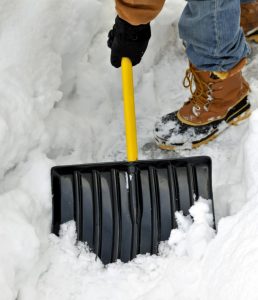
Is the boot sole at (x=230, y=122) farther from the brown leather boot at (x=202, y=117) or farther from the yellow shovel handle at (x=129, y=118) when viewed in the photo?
the yellow shovel handle at (x=129, y=118)

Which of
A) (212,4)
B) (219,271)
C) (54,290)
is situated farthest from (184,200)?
(212,4)

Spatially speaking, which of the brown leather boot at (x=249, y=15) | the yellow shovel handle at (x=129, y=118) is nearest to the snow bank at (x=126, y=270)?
the yellow shovel handle at (x=129, y=118)

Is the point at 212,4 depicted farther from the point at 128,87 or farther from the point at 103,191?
the point at 103,191

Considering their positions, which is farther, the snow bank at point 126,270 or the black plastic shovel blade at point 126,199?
the black plastic shovel blade at point 126,199

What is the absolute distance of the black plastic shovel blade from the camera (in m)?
1.40

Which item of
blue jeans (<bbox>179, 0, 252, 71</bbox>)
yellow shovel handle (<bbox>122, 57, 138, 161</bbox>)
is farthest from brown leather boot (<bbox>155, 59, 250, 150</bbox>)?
yellow shovel handle (<bbox>122, 57, 138, 161</bbox>)

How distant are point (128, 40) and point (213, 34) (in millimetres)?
270

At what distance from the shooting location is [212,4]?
4.36ft

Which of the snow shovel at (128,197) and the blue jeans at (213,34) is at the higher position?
the blue jeans at (213,34)

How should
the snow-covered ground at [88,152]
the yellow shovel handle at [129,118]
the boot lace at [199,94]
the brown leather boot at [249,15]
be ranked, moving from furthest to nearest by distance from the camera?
1. the brown leather boot at [249,15]
2. the boot lace at [199,94]
3. the yellow shovel handle at [129,118]
4. the snow-covered ground at [88,152]

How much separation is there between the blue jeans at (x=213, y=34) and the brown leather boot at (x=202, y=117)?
14 centimetres

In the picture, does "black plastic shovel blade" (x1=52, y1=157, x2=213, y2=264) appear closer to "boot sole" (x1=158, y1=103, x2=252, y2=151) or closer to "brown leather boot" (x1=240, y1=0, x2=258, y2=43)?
"boot sole" (x1=158, y1=103, x2=252, y2=151)

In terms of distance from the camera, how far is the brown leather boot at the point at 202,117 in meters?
1.67

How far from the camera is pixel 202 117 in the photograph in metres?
1.72
